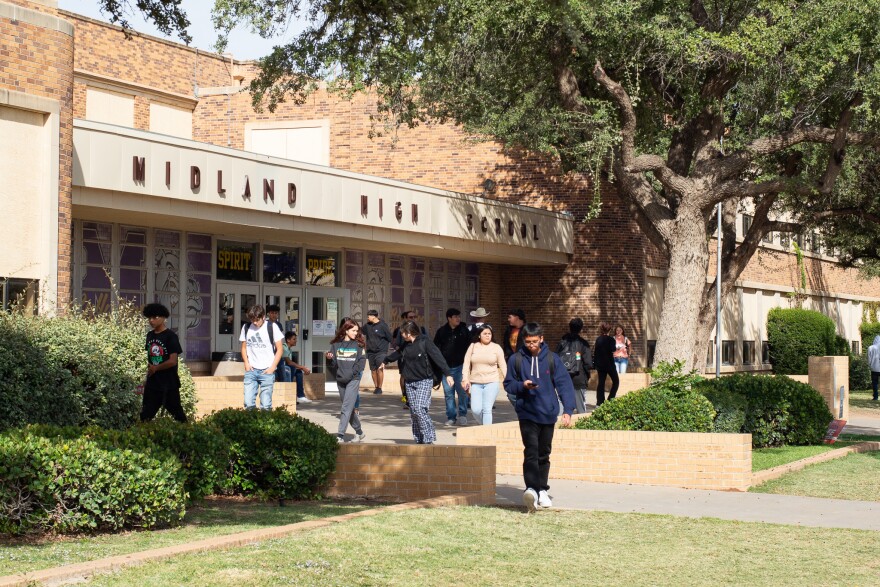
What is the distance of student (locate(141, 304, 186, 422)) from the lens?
12711 mm

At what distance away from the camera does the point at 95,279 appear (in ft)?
76.3

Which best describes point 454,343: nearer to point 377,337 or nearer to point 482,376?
point 377,337

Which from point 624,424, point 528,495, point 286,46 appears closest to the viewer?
point 528,495

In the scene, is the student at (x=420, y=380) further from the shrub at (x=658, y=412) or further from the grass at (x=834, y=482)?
the grass at (x=834, y=482)

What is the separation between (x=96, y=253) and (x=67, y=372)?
10264 millimetres

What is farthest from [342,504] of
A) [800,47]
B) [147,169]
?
[800,47]

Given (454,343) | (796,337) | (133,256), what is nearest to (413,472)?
(454,343)

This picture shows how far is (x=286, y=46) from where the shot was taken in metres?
16.1

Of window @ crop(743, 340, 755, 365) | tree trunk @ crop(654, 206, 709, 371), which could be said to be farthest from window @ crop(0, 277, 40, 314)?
window @ crop(743, 340, 755, 365)

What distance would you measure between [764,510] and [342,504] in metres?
3.90

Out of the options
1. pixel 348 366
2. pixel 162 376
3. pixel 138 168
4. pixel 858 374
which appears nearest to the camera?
pixel 162 376

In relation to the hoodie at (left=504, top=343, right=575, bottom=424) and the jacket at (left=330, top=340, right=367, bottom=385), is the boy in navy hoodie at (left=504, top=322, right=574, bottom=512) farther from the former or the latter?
the jacket at (left=330, top=340, right=367, bottom=385)

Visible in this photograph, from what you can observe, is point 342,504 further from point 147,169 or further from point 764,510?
point 147,169

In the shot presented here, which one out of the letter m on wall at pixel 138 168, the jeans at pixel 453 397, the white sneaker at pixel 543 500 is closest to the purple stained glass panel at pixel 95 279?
the letter m on wall at pixel 138 168
